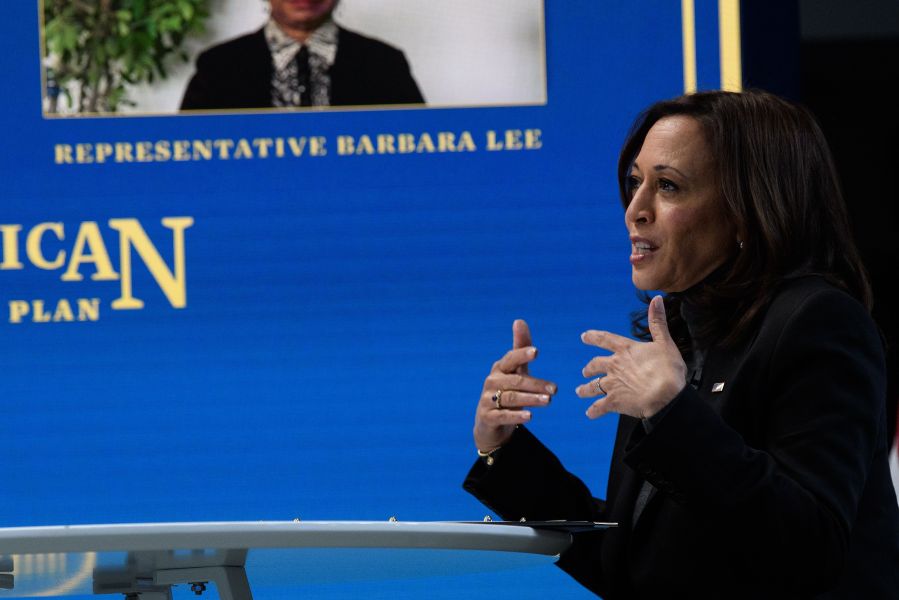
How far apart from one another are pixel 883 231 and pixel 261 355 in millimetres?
1476

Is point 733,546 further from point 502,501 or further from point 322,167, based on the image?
point 322,167

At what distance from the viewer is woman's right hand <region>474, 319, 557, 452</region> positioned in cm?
158

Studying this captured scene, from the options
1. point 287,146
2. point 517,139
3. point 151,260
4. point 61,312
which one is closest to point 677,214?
point 517,139

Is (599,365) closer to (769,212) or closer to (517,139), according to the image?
(769,212)

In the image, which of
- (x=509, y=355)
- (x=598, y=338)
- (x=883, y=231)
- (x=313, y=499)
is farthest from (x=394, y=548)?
(x=883, y=231)

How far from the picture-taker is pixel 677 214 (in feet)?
5.35

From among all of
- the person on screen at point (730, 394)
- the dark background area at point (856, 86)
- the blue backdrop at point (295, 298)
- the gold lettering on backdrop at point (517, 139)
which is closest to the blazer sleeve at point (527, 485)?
the person on screen at point (730, 394)

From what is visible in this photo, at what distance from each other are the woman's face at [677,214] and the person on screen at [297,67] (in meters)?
1.39

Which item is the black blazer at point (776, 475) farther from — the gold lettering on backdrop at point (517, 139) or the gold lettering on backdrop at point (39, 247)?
the gold lettering on backdrop at point (39, 247)

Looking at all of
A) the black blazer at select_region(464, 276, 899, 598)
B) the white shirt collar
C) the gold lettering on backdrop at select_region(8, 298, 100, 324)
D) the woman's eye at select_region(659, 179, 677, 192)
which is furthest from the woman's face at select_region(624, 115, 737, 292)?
the gold lettering on backdrop at select_region(8, 298, 100, 324)

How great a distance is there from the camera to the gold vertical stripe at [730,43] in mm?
2988

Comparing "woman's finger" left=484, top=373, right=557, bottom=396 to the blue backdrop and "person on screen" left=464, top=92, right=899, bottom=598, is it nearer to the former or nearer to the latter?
"person on screen" left=464, top=92, right=899, bottom=598

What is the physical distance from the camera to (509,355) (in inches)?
63.2

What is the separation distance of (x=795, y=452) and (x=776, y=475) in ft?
0.18
